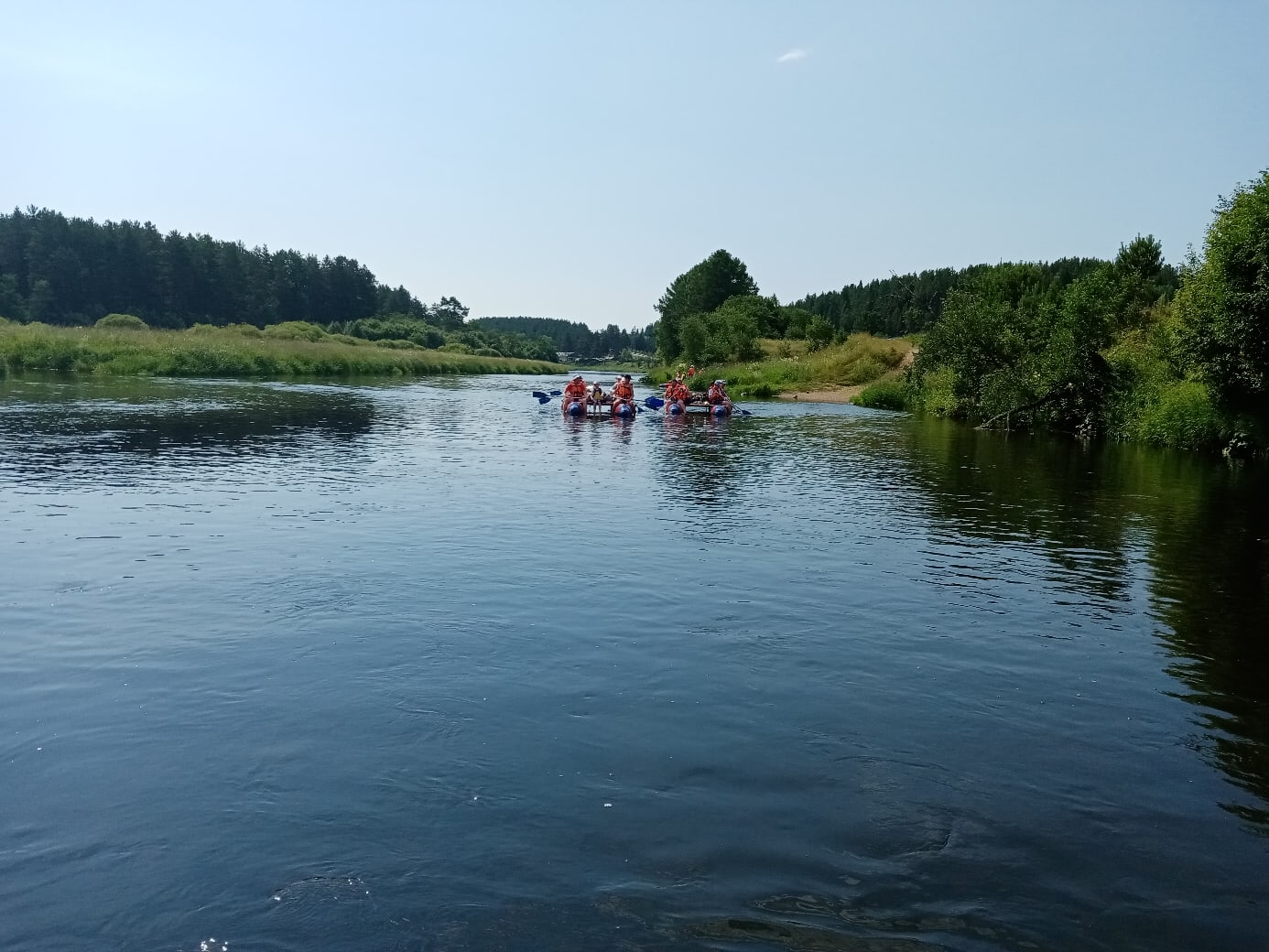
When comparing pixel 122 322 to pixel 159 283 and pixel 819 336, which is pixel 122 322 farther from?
pixel 819 336

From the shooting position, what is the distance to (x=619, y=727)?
8.98 m

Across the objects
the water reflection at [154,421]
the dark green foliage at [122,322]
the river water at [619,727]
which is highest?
the dark green foliage at [122,322]

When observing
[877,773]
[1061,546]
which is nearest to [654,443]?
[1061,546]

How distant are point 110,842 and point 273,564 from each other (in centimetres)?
831

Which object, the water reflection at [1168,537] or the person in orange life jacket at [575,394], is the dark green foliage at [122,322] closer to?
the person in orange life jacket at [575,394]

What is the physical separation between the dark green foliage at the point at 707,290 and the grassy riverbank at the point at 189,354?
151 feet

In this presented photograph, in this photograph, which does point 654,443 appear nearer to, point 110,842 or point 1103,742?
point 1103,742

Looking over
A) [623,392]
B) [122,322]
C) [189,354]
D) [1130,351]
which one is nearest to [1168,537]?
[1130,351]

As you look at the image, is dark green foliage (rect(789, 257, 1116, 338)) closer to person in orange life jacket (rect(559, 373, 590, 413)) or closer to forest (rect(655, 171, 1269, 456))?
forest (rect(655, 171, 1269, 456))

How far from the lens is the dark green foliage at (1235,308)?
3109 centimetres

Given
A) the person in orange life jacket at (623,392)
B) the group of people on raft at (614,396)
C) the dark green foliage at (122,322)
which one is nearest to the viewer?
the group of people on raft at (614,396)

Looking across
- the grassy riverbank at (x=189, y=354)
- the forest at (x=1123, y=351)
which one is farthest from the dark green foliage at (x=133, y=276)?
the forest at (x=1123, y=351)

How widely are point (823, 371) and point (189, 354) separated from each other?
51.0 m

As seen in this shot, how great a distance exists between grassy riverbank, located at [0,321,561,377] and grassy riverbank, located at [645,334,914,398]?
104 ft
